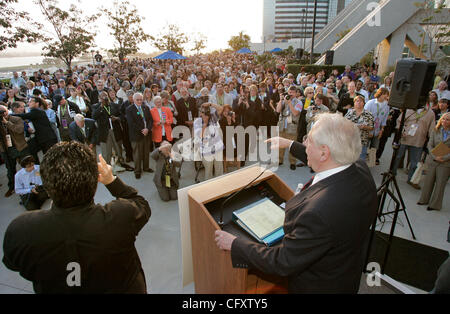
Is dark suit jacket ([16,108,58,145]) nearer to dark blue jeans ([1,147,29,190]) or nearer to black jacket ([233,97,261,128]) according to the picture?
dark blue jeans ([1,147,29,190])

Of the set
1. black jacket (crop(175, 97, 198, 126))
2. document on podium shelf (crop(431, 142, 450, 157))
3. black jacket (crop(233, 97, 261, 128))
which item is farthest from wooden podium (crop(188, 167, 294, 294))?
black jacket (crop(175, 97, 198, 126))

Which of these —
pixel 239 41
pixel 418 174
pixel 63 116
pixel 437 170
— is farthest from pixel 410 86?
pixel 239 41

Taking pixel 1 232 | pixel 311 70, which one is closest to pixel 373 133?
pixel 1 232

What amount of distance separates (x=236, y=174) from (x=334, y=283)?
1.19 meters

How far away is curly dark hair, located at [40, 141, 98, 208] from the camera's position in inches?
45.3

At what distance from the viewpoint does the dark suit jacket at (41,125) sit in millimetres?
5000

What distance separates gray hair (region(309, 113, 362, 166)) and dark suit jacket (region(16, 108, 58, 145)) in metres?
5.78

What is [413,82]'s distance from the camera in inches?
110

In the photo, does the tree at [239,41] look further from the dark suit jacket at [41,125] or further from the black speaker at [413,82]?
the black speaker at [413,82]

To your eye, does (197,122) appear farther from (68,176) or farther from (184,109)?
(68,176)

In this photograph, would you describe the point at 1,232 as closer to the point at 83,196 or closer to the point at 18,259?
the point at 18,259

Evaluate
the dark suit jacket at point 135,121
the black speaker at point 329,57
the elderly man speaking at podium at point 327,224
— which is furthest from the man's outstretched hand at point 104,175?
the black speaker at point 329,57

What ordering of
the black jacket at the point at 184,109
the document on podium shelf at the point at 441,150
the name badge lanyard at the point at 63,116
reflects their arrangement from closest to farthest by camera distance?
the document on podium shelf at the point at 441,150, the name badge lanyard at the point at 63,116, the black jacket at the point at 184,109

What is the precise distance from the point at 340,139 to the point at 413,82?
7.43 feet
